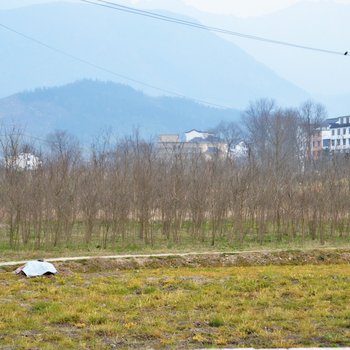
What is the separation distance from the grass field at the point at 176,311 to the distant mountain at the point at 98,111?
13803cm

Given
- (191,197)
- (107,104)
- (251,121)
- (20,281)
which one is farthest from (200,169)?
(107,104)

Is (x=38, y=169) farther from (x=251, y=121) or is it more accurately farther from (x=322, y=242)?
(x=251, y=121)

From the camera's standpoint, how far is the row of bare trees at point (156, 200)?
19.7 meters

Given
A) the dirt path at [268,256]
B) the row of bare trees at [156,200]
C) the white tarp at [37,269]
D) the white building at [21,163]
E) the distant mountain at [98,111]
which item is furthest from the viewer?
the distant mountain at [98,111]

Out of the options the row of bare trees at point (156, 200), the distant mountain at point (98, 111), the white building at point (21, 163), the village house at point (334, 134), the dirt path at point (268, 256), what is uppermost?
the distant mountain at point (98, 111)

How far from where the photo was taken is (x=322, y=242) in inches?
828

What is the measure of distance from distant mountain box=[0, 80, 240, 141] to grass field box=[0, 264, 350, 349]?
138 meters

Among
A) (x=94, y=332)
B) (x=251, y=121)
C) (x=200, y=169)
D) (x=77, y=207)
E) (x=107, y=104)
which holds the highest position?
(x=107, y=104)

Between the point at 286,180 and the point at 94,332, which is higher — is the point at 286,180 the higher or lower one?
the higher one

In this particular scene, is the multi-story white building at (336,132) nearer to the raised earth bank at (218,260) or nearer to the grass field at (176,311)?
the raised earth bank at (218,260)

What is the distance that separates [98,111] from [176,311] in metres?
162

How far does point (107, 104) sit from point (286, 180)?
495 ft

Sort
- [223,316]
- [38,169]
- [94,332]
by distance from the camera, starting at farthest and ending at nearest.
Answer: [38,169] < [223,316] < [94,332]

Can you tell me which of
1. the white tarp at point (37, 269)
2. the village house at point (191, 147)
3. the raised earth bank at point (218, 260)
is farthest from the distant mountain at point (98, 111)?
the white tarp at point (37, 269)
